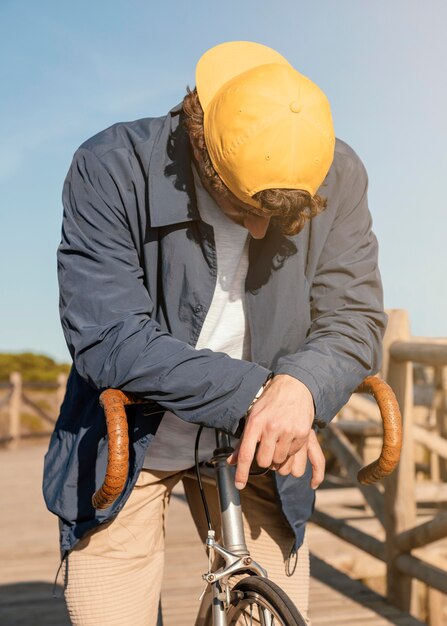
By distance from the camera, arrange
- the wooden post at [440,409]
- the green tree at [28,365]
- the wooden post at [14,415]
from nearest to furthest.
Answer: the wooden post at [440,409], the wooden post at [14,415], the green tree at [28,365]

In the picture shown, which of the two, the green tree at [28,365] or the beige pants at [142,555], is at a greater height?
the beige pants at [142,555]

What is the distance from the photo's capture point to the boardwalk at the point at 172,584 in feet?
13.6

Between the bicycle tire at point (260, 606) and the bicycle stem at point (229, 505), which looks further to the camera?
the bicycle stem at point (229, 505)

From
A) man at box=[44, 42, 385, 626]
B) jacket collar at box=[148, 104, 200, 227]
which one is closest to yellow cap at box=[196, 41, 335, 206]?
man at box=[44, 42, 385, 626]

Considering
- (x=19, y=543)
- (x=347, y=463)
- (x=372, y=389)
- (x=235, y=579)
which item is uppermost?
(x=372, y=389)

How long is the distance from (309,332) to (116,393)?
1.83ft

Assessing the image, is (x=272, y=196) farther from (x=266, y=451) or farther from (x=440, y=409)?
(x=440, y=409)

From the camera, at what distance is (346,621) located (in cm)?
399

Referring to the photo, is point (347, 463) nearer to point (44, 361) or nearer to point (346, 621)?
point (346, 621)

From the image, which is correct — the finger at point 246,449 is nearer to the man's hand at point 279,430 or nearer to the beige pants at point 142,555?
the man's hand at point 279,430

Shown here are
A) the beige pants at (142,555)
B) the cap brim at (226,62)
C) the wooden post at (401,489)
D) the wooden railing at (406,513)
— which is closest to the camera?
the cap brim at (226,62)

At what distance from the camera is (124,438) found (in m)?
1.56

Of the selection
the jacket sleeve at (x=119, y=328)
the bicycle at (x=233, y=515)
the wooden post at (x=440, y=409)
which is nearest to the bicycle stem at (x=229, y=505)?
the bicycle at (x=233, y=515)

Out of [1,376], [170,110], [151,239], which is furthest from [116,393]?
[1,376]
